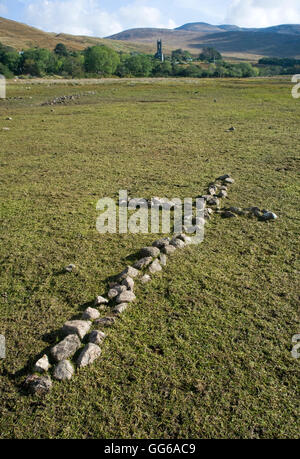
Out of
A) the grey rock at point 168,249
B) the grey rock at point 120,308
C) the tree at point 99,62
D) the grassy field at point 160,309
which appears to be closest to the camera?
the grassy field at point 160,309

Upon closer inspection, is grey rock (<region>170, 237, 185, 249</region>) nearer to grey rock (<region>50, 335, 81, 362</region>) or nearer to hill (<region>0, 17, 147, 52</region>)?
grey rock (<region>50, 335, 81, 362</region>)

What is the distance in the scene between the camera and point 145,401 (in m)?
3.12

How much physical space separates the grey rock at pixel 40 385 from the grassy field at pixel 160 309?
0.06 metres

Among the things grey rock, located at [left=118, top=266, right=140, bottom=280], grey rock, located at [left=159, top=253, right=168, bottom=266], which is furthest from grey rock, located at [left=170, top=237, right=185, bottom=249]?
grey rock, located at [left=118, top=266, right=140, bottom=280]

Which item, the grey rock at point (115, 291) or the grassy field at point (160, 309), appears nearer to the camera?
the grassy field at point (160, 309)

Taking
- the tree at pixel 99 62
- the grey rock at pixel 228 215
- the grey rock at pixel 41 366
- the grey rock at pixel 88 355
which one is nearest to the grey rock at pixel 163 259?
the grey rock at pixel 88 355

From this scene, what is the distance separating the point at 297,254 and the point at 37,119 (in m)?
18.6

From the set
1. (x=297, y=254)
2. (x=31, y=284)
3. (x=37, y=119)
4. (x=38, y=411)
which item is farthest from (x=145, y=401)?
(x=37, y=119)

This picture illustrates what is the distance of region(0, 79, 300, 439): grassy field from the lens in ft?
9.86

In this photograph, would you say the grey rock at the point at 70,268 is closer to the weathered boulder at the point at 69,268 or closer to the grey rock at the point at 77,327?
the weathered boulder at the point at 69,268

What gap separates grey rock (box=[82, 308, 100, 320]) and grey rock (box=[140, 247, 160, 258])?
1.51 m

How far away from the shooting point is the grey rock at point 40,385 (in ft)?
10.5

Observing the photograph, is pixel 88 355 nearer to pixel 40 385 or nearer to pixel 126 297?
pixel 40 385
